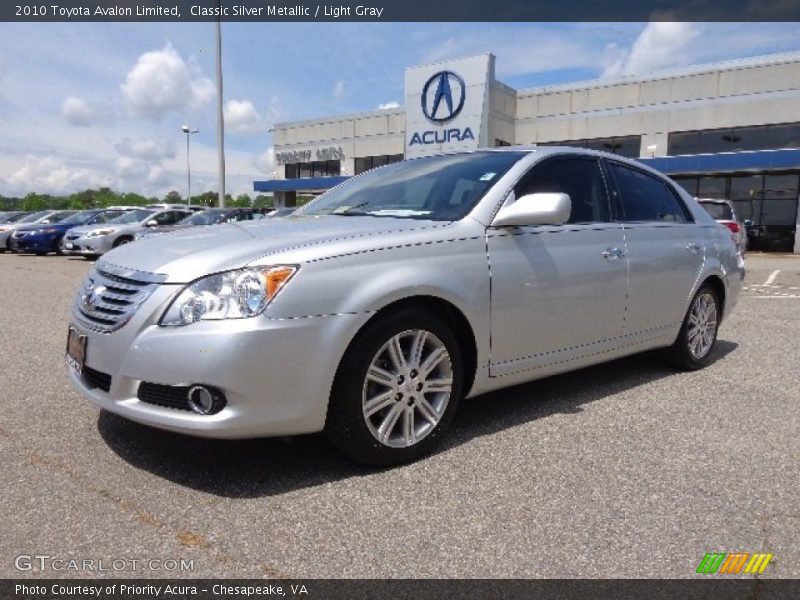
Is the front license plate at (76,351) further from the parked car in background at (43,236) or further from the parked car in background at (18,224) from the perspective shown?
the parked car in background at (18,224)

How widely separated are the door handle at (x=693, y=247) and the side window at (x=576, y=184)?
0.95 meters

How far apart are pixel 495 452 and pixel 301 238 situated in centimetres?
141

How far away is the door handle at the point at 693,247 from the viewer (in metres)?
4.47

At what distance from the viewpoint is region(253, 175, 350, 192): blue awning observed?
33531mm

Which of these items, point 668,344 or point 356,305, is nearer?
point 356,305

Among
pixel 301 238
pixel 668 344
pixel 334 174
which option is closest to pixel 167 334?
pixel 301 238

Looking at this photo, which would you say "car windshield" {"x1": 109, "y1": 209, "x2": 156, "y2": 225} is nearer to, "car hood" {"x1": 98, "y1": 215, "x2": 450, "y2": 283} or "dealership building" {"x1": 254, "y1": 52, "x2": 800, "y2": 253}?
"dealership building" {"x1": 254, "y1": 52, "x2": 800, "y2": 253}

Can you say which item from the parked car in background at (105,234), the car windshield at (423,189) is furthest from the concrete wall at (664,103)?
the car windshield at (423,189)

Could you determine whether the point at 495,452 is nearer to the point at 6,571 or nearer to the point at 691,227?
the point at 6,571


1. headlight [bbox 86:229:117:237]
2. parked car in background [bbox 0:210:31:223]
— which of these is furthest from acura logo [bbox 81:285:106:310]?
parked car in background [bbox 0:210:31:223]

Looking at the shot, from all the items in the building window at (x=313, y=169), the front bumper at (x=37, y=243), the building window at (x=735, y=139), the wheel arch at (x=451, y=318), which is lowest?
the front bumper at (x=37, y=243)

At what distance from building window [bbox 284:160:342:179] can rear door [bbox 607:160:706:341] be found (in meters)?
33.4

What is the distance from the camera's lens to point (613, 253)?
3.79 meters

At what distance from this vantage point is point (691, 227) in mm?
4621
